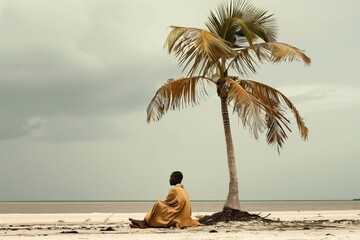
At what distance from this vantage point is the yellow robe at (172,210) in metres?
12.8

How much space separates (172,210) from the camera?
12852mm

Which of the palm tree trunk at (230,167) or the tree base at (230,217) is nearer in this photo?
the tree base at (230,217)

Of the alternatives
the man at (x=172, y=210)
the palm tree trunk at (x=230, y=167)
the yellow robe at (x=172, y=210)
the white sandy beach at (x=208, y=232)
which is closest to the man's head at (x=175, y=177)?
the man at (x=172, y=210)

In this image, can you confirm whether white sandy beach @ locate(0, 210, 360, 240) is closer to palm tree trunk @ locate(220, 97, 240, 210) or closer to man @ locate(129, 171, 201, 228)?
man @ locate(129, 171, 201, 228)

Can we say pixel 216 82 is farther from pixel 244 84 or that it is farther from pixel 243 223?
pixel 243 223

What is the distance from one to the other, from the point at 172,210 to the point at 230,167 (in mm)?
3420

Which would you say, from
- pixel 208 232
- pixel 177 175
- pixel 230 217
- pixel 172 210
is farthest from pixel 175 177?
pixel 230 217

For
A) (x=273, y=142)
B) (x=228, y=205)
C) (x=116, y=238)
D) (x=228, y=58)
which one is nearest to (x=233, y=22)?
(x=228, y=58)

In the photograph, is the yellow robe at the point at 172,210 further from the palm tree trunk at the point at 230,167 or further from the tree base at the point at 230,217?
the palm tree trunk at the point at 230,167

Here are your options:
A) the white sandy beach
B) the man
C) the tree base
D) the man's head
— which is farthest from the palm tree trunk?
the man's head

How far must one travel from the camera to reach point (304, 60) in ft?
52.0

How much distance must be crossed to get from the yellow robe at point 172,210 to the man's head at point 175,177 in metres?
0.11

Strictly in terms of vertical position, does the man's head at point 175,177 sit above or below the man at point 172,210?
above

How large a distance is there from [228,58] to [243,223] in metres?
4.53
